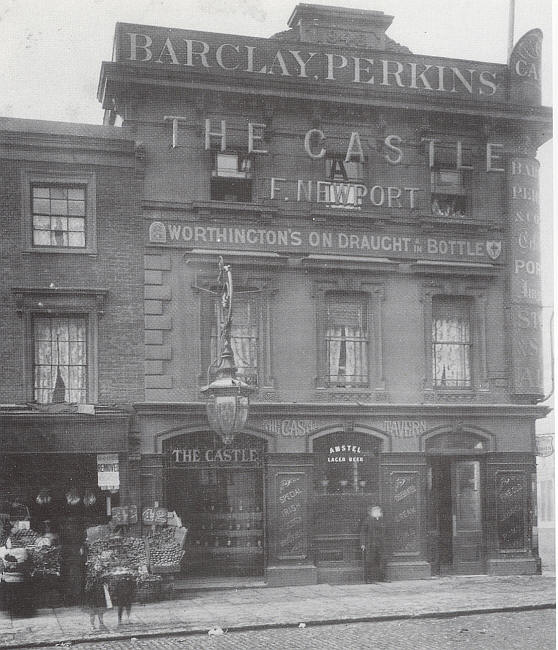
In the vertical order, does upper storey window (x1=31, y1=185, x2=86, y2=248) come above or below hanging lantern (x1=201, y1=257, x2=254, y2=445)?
above

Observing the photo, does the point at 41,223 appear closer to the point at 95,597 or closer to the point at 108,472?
the point at 108,472

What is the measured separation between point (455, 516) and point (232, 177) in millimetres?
8418

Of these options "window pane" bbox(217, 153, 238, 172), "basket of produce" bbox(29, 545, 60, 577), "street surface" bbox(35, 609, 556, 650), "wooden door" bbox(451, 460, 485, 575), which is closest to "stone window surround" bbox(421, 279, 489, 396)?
"wooden door" bbox(451, 460, 485, 575)

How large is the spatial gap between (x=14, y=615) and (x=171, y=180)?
8.58m

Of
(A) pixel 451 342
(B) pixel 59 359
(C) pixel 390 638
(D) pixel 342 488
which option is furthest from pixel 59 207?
(C) pixel 390 638

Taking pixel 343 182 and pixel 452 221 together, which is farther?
pixel 452 221

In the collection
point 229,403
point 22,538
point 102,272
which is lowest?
point 22,538

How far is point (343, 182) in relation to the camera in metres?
19.0

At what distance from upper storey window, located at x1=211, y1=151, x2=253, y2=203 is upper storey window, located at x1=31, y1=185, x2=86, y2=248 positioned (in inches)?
106

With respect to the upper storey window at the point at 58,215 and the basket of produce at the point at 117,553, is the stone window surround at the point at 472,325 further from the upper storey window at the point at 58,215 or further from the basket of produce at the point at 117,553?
the upper storey window at the point at 58,215

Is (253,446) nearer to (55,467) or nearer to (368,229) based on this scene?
(55,467)

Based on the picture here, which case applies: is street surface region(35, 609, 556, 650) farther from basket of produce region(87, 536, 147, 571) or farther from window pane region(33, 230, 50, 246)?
window pane region(33, 230, 50, 246)

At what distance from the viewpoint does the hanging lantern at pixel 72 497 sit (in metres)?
17.0

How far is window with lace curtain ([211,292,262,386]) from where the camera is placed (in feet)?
60.0
